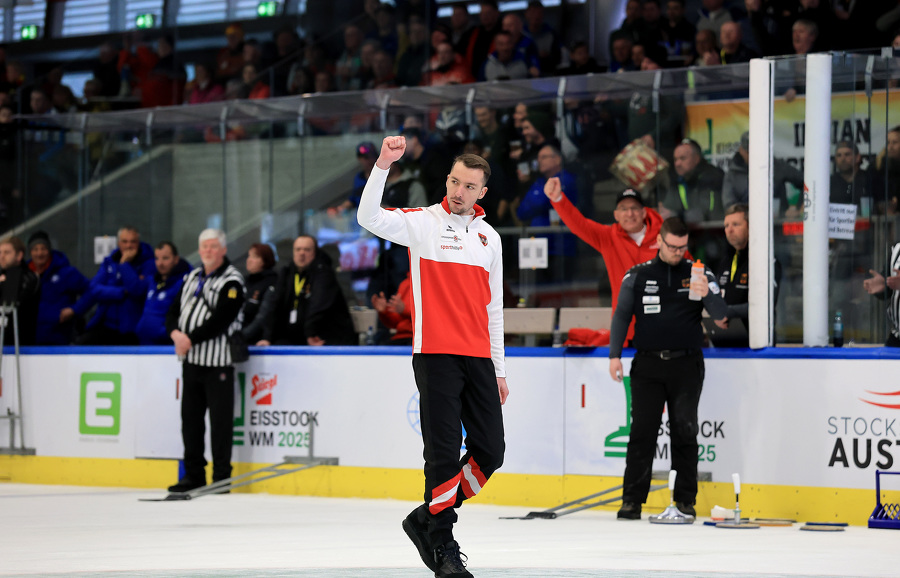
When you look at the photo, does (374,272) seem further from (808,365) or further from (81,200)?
(808,365)

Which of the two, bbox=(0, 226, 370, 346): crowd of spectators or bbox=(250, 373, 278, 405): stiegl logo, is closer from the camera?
bbox=(250, 373, 278, 405): stiegl logo

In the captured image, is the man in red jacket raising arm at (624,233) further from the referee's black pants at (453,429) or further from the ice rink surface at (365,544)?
the referee's black pants at (453,429)

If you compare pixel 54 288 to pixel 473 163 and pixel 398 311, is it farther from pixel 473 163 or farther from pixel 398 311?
pixel 473 163

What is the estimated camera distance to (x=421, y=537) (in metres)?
5.56

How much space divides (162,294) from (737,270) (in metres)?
5.28

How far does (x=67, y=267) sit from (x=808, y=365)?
24.5ft

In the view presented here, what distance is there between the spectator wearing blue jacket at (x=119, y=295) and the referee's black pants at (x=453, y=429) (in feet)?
23.5

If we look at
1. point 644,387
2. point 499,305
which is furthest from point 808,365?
point 499,305

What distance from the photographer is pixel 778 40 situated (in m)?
11.8

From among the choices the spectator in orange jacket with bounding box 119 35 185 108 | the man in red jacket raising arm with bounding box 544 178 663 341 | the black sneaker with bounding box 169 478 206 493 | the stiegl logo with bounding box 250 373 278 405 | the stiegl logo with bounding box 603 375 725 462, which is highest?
the spectator in orange jacket with bounding box 119 35 185 108

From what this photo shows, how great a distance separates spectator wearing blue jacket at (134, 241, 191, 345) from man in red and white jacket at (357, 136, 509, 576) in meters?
6.32

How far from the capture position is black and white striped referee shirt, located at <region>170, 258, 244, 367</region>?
10.3 meters

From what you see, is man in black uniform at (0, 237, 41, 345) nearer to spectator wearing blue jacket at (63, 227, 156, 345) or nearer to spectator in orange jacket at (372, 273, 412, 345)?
spectator wearing blue jacket at (63, 227, 156, 345)

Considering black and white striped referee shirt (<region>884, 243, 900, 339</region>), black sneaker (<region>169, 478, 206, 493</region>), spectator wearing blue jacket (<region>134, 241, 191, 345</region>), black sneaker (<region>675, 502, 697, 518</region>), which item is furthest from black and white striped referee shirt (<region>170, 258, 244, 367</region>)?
black and white striped referee shirt (<region>884, 243, 900, 339</region>)
